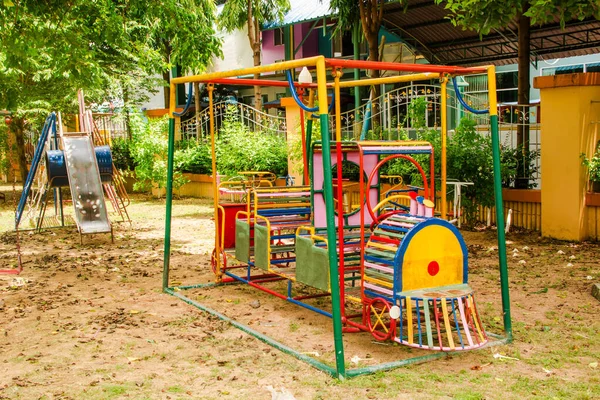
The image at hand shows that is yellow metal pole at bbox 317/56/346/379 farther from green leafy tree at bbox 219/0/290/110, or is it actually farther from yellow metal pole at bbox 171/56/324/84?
green leafy tree at bbox 219/0/290/110

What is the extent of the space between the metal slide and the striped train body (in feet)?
20.8

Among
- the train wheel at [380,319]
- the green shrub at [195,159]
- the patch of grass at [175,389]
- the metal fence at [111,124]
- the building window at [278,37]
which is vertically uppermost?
the building window at [278,37]

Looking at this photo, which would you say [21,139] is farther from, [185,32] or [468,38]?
[468,38]

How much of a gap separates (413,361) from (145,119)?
14252mm

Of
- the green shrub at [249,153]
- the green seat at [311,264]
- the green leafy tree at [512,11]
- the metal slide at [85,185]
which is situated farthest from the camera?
the green shrub at [249,153]

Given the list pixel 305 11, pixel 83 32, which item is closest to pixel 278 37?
pixel 305 11

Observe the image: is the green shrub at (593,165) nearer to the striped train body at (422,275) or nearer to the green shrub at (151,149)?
the striped train body at (422,275)

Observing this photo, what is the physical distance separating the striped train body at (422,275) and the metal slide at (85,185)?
635cm

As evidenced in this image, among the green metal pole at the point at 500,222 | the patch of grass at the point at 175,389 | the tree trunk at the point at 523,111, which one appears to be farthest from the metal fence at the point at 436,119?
the patch of grass at the point at 175,389

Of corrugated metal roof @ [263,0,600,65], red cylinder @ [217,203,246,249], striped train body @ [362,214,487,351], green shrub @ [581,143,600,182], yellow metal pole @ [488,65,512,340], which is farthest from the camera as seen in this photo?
corrugated metal roof @ [263,0,600,65]

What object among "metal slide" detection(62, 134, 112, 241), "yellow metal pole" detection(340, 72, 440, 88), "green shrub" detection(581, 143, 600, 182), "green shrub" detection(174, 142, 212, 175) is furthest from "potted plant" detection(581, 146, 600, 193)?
"green shrub" detection(174, 142, 212, 175)

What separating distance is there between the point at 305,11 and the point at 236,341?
1845 cm

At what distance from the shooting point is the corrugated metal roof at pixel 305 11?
21.2 meters

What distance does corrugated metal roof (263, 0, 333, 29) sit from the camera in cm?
2116
